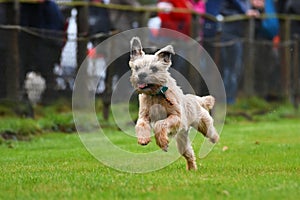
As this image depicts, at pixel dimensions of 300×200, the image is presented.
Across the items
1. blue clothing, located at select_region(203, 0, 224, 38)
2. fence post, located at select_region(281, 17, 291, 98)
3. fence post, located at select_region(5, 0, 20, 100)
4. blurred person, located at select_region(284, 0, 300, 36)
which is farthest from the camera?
blurred person, located at select_region(284, 0, 300, 36)

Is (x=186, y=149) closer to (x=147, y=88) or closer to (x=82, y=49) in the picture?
(x=147, y=88)

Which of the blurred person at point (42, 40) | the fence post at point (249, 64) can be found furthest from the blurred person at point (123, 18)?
the fence post at point (249, 64)

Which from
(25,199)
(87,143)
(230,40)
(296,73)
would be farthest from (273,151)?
(296,73)

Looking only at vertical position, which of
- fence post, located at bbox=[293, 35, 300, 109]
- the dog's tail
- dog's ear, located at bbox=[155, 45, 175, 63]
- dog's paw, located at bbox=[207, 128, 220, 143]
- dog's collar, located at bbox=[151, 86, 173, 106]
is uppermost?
dog's ear, located at bbox=[155, 45, 175, 63]

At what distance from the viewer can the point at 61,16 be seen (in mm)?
13523

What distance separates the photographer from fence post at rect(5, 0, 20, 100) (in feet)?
40.2

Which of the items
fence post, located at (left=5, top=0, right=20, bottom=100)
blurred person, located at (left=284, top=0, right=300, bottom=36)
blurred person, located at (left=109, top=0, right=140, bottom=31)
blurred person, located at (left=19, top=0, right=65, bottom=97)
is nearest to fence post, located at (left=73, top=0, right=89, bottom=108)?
blurred person, located at (left=19, top=0, right=65, bottom=97)

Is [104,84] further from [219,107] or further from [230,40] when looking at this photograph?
[230,40]

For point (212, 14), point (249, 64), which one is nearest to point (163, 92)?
point (212, 14)

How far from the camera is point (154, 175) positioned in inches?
276

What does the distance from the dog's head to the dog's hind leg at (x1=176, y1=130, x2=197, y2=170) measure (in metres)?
0.67

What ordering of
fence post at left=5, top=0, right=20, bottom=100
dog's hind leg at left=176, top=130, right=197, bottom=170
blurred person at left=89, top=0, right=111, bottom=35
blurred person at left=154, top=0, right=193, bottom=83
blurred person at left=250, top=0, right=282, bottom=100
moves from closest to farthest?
dog's hind leg at left=176, top=130, right=197, bottom=170 → fence post at left=5, top=0, right=20, bottom=100 → blurred person at left=89, top=0, right=111, bottom=35 → blurred person at left=154, top=0, right=193, bottom=83 → blurred person at left=250, top=0, right=282, bottom=100

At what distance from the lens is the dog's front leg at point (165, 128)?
23.4 ft

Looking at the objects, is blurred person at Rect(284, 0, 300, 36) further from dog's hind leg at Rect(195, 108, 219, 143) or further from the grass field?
dog's hind leg at Rect(195, 108, 219, 143)
